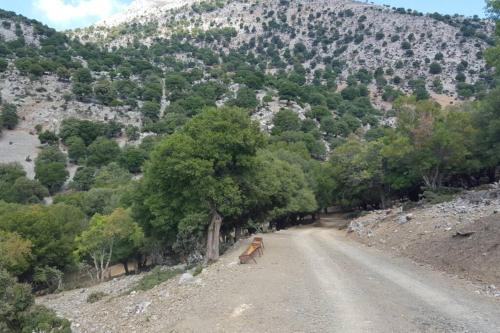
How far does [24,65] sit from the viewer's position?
130 metres

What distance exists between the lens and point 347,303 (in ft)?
43.1

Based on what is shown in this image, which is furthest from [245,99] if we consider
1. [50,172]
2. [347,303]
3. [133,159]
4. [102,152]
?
[347,303]

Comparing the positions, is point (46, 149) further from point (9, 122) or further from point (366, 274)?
point (366, 274)

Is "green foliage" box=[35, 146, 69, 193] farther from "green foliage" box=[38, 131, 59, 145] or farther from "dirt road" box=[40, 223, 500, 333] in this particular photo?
"dirt road" box=[40, 223, 500, 333]

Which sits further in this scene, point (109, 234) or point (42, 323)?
point (109, 234)

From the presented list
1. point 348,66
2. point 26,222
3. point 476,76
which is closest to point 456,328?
point 26,222

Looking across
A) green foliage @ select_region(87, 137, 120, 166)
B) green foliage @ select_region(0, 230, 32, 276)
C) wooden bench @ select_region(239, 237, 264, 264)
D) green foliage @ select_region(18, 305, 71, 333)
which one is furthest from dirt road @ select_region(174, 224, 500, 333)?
green foliage @ select_region(87, 137, 120, 166)

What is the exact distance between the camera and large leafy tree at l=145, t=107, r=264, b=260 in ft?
79.2

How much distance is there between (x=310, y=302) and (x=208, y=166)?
12.0 meters

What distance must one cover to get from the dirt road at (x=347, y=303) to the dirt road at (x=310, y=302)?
0.02 meters

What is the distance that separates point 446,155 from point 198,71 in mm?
133926

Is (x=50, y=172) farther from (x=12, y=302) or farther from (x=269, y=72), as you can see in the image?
(x=269, y=72)

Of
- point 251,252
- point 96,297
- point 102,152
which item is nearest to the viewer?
point 251,252

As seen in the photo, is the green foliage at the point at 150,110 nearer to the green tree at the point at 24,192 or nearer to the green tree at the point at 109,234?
the green tree at the point at 24,192
